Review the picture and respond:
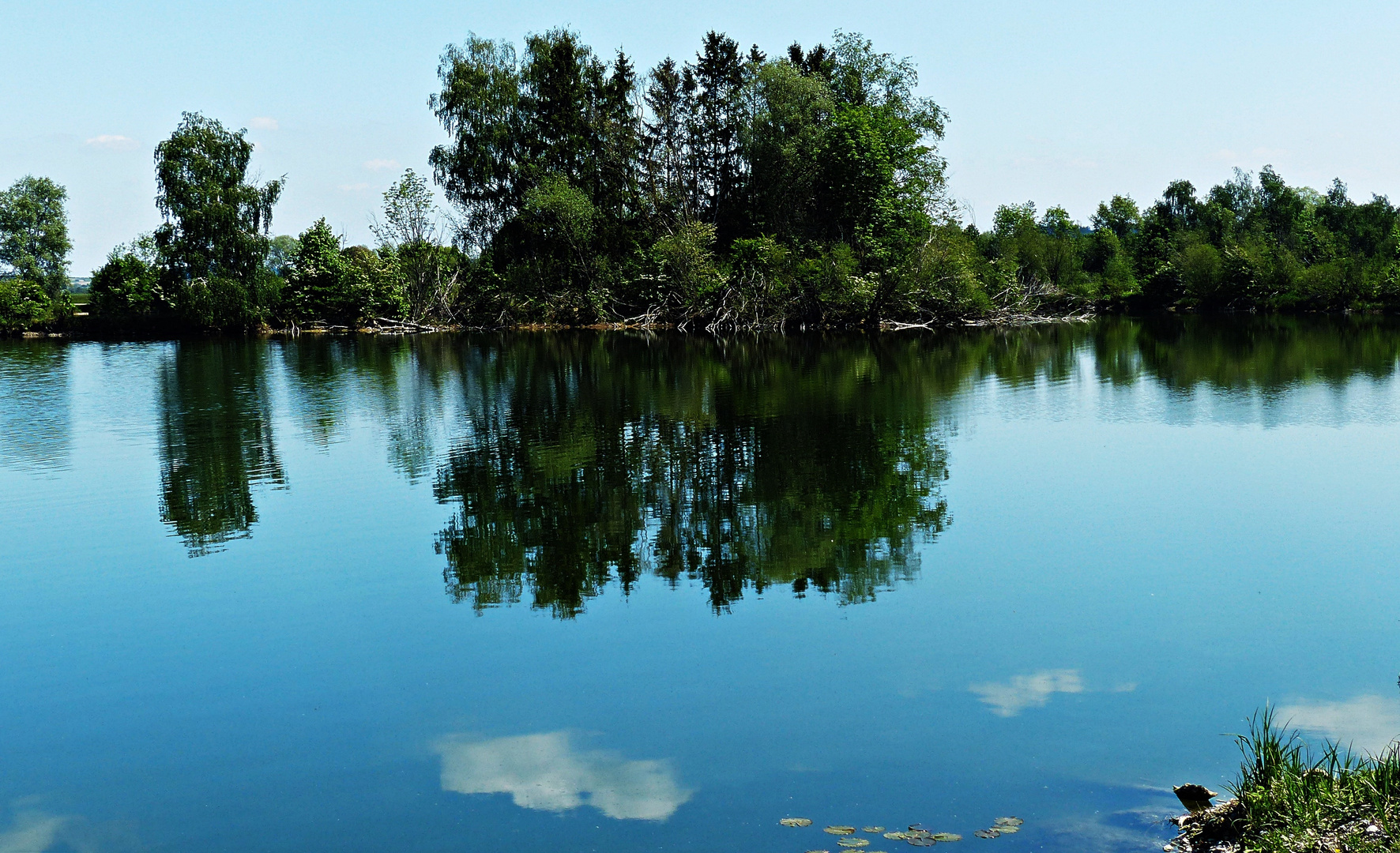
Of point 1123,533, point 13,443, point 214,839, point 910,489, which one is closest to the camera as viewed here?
point 214,839

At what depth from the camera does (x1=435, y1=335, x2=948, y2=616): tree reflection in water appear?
13219mm

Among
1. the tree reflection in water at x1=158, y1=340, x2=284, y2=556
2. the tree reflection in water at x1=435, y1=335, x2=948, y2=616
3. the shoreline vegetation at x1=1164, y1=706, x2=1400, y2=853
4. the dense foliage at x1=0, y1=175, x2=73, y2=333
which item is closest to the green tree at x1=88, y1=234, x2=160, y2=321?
the dense foliage at x1=0, y1=175, x2=73, y2=333

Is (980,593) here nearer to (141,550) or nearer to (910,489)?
(910,489)

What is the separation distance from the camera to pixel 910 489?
17484 millimetres

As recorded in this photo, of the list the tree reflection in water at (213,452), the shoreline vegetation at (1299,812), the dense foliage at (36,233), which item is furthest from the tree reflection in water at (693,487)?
the dense foliage at (36,233)

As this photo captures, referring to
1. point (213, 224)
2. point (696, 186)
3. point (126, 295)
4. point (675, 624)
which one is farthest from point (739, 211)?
point (675, 624)

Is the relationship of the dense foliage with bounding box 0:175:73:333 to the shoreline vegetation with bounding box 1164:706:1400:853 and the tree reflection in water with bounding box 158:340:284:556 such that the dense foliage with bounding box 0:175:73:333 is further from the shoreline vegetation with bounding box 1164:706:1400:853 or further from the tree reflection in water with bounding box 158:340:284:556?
the shoreline vegetation with bounding box 1164:706:1400:853

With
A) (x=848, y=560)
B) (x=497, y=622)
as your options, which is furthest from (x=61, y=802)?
(x=848, y=560)

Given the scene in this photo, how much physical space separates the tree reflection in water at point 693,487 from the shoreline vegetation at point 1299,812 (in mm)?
5680

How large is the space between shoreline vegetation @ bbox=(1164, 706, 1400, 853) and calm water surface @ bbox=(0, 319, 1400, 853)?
15.6 inches

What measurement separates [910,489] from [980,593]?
5555 millimetres

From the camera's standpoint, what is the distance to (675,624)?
11266 mm

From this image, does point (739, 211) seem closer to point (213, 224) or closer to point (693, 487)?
point (213, 224)

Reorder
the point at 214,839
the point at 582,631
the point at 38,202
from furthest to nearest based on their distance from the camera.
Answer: the point at 38,202, the point at 582,631, the point at 214,839
